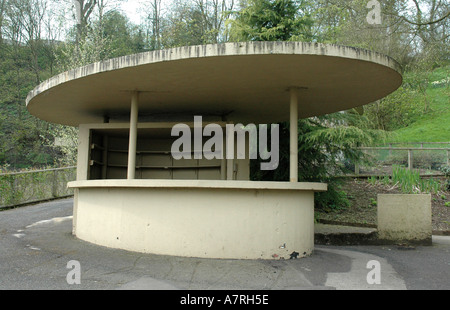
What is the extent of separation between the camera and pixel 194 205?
20.0ft

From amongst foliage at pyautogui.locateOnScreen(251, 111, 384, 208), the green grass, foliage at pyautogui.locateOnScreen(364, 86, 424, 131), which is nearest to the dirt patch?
foliage at pyautogui.locateOnScreen(251, 111, 384, 208)

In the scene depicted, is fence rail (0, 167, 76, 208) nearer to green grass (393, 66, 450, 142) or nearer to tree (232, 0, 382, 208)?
tree (232, 0, 382, 208)

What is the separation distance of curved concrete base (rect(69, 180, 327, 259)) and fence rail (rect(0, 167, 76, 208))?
986cm

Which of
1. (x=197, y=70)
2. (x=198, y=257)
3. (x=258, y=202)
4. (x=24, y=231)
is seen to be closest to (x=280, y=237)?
(x=258, y=202)

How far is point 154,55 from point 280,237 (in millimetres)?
3220

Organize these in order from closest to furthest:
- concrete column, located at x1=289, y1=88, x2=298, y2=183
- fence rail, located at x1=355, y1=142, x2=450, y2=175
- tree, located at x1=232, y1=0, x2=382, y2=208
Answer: concrete column, located at x1=289, y1=88, x2=298, y2=183 → tree, located at x1=232, y1=0, x2=382, y2=208 → fence rail, located at x1=355, y1=142, x2=450, y2=175

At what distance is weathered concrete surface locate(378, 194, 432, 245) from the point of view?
8562 mm

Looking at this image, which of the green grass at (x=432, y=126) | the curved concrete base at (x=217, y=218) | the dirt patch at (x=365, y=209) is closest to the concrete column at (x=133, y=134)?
the curved concrete base at (x=217, y=218)

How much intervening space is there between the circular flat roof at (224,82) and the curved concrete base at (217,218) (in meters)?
1.62

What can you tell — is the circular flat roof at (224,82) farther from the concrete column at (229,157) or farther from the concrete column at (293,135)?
the concrete column at (229,157)

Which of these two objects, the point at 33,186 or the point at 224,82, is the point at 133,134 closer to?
the point at 224,82

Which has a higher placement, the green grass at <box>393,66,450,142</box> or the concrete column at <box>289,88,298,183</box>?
the green grass at <box>393,66,450,142</box>

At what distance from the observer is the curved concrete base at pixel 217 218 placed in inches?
237

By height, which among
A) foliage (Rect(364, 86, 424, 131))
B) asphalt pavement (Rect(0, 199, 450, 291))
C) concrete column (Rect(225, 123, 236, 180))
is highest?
foliage (Rect(364, 86, 424, 131))
